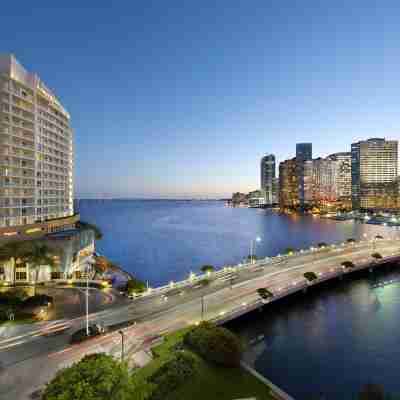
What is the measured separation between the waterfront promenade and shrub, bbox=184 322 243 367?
17.7ft

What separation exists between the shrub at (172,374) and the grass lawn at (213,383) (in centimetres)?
50

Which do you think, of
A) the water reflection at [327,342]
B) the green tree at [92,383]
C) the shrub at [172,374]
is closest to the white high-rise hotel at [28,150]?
the shrub at [172,374]

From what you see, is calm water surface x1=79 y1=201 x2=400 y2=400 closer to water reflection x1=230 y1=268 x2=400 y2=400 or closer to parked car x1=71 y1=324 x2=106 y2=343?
water reflection x1=230 y1=268 x2=400 y2=400

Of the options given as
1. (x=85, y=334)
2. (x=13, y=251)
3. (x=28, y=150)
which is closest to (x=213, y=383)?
(x=85, y=334)

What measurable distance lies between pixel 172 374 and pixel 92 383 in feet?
25.9

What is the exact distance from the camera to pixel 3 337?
106 feet

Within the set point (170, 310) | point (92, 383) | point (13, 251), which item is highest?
point (13, 251)

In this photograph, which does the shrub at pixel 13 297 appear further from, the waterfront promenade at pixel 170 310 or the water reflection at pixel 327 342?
the water reflection at pixel 327 342

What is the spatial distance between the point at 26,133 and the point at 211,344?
66523 millimetres

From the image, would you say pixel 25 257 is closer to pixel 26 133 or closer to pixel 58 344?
pixel 58 344

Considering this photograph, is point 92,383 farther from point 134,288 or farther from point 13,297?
point 13,297

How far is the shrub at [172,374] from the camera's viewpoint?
22297mm

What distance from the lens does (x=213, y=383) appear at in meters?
25.1

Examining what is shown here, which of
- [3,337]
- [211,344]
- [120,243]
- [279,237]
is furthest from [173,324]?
[279,237]
